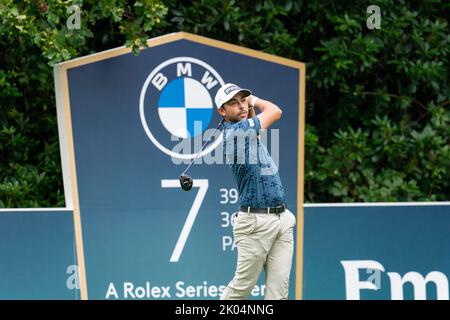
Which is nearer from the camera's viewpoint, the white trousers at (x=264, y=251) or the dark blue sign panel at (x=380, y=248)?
the white trousers at (x=264, y=251)

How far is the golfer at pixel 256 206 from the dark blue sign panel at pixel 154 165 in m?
1.14

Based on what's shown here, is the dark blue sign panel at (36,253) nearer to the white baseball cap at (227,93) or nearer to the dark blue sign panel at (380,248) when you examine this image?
the white baseball cap at (227,93)

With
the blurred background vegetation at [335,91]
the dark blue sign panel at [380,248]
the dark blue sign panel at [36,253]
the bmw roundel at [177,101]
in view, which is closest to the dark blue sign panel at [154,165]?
the bmw roundel at [177,101]

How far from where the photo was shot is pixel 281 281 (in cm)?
551

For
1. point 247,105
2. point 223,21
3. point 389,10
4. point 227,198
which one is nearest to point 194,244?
point 227,198

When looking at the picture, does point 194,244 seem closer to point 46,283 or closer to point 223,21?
point 46,283

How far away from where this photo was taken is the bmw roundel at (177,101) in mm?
6602

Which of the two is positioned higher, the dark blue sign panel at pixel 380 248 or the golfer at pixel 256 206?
the golfer at pixel 256 206

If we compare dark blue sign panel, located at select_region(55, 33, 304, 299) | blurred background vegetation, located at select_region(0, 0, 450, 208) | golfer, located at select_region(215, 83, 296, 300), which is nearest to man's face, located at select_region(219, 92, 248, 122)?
golfer, located at select_region(215, 83, 296, 300)

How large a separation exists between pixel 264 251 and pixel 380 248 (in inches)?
62.4

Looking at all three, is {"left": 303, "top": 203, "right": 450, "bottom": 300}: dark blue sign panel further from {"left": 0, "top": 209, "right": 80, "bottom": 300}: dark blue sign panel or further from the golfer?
{"left": 0, "top": 209, "right": 80, "bottom": 300}: dark blue sign panel

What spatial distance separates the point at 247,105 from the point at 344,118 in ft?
9.49

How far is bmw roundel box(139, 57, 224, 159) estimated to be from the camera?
260 inches

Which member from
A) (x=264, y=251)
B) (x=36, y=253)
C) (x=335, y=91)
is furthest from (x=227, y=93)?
(x=335, y=91)
